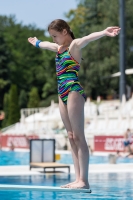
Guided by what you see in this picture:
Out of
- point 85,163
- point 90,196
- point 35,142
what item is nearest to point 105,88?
point 35,142

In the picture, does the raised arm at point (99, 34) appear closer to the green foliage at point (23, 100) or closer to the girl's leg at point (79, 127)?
the girl's leg at point (79, 127)

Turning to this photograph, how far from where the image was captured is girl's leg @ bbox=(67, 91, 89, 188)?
5.68 meters

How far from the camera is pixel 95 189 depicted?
434 inches

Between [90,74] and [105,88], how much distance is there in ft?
14.5

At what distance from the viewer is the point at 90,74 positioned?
58.8 metres

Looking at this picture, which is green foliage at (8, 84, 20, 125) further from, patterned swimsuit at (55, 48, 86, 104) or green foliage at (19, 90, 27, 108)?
patterned swimsuit at (55, 48, 86, 104)

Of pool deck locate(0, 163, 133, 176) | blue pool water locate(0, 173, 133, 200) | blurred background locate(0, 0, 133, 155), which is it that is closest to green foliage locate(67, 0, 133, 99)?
blurred background locate(0, 0, 133, 155)

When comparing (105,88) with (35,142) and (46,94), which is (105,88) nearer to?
(46,94)

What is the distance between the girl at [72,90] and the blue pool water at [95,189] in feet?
12.0

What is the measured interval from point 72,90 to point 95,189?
566 centimetres

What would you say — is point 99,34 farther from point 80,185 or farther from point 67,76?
point 80,185

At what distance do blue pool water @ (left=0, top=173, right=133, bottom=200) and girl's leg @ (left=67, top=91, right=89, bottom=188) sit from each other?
3648 millimetres

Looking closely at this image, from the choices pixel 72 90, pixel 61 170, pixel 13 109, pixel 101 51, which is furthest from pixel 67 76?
pixel 13 109

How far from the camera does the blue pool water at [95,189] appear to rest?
9.70 metres
